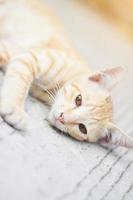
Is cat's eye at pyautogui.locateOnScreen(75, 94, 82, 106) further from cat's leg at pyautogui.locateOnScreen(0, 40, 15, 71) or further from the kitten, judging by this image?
cat's leg at pyautogui.locateOnScreen(0, 40, 15, 71)

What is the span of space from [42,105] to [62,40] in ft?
1.20

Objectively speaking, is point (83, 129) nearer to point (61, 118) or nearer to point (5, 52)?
point (61, 118)

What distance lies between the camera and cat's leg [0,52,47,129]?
1.15m

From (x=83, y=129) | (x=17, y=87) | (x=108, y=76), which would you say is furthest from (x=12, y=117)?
(x=108, y=76)

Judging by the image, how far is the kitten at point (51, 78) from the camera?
130cm

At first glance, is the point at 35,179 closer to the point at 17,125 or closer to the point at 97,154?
the point at 17,125

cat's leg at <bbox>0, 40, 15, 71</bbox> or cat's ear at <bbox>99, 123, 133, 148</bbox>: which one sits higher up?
cat's ear at <bbox>99, 123, 133, 148</bbox>

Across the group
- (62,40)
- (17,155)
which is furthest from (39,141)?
(62,40)

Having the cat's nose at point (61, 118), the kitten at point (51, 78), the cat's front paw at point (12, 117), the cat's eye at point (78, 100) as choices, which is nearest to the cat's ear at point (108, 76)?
the kitten at point (51, 78)

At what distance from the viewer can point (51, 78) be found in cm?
151

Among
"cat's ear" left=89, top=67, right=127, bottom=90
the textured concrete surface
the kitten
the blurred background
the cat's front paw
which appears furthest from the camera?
the blurred background

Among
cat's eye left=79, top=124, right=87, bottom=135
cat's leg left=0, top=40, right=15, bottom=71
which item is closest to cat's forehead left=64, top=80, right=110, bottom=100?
cat's eye left=79, top=124, right=87, bottom=135

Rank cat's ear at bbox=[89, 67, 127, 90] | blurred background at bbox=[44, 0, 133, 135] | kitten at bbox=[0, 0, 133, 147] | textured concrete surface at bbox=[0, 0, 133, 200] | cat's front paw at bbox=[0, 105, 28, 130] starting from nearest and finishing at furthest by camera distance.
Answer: textured concrete surface at bbox=[0, 0, 133, 200]
cat's front paw at bbox=[0, 105, 28, 130]
kitten at bbox=[0, 0, 133, 147]
cat's ear at bbox=[89, 67, 127, 90]
blurred background at bbox=[44, 0, 133, 135]

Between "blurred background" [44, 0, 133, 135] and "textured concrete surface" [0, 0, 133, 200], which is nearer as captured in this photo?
"textured concrete surface" [0, 0, 133, 200]
